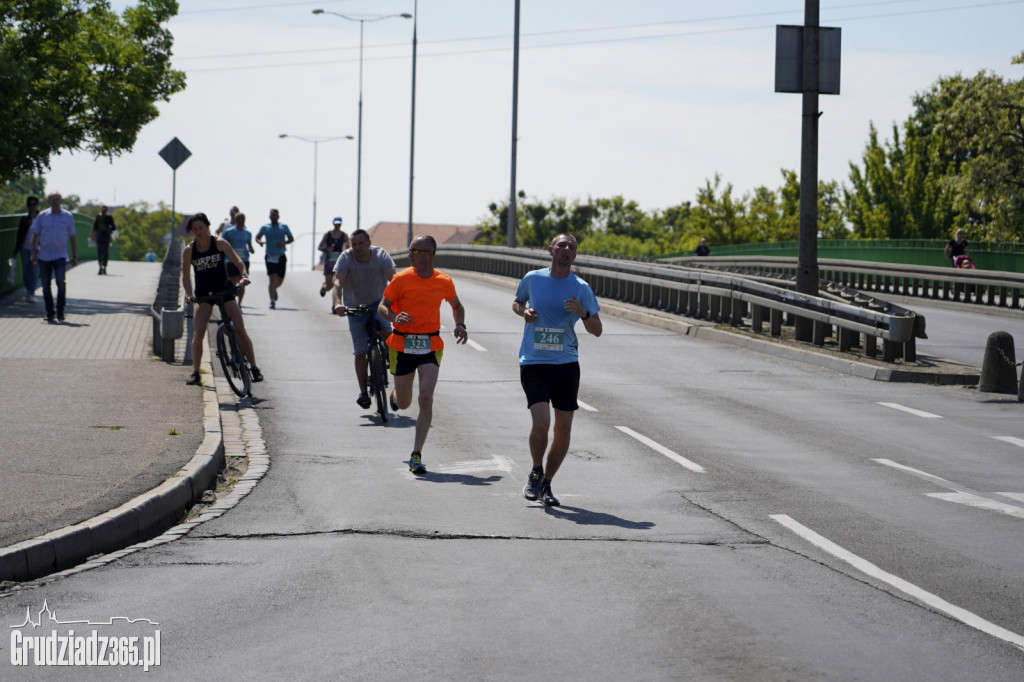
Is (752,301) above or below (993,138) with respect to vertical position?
below

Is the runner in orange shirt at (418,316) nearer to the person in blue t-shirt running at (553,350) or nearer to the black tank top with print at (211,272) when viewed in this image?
the person in blue t-shirt running at (553,350)

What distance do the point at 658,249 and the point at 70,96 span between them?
328 ft

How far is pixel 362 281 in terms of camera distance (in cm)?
1375

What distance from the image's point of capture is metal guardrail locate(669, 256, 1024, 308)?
31.4 meters

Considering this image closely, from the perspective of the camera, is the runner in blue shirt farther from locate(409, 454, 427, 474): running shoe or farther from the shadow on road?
the shadow on road

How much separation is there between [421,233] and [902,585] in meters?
162

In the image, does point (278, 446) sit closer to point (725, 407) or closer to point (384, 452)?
point (384, 452)

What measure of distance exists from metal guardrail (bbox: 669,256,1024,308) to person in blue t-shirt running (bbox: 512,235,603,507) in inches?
913

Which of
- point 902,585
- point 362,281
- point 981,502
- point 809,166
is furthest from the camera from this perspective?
point 809,166

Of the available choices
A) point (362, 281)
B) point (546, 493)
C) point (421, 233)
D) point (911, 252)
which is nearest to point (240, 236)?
point (362, 281)

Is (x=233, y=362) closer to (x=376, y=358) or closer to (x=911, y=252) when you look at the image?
(x=376, y=358)

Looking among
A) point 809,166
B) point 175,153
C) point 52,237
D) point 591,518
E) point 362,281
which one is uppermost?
point 809,166

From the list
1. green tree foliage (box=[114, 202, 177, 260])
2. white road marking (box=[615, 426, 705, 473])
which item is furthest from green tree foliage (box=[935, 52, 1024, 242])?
green tree foliage (box=[114, 202, 177, 260])

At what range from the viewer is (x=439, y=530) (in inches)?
331
